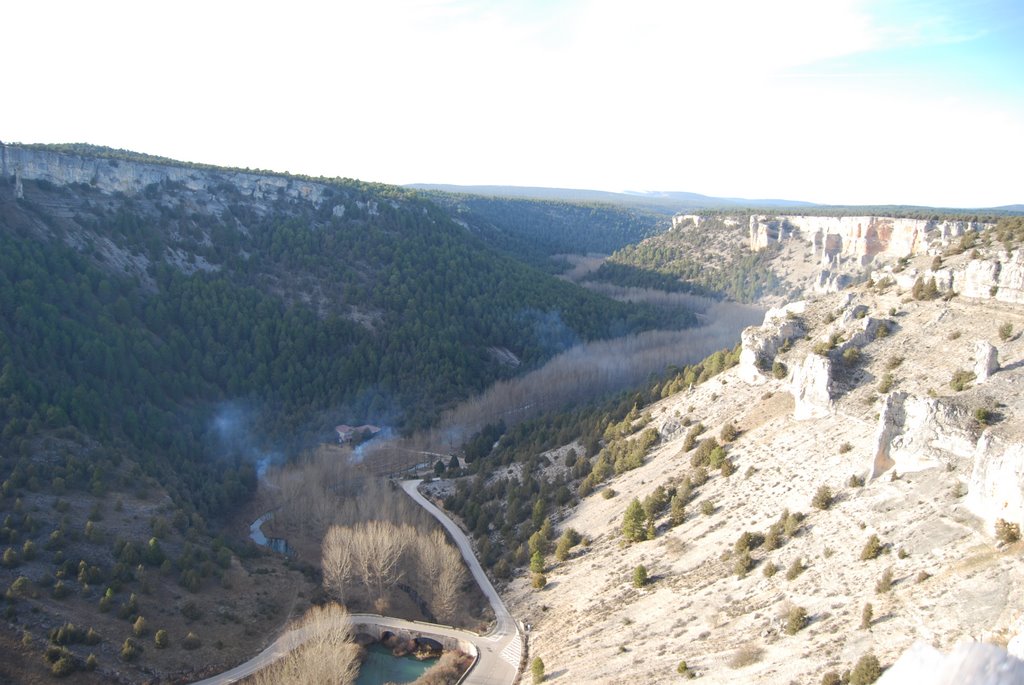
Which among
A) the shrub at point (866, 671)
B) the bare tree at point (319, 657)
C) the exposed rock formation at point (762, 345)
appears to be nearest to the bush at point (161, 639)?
the bare tree at point (319, 657)

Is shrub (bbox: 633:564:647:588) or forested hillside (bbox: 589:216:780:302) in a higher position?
forested hillside (bbox: 589:216:780:302)

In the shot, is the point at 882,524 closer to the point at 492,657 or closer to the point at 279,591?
the point at 492,657

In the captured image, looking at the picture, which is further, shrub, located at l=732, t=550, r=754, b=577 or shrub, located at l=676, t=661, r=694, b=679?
shrub, located at l=732, t=550, r=754, b=577

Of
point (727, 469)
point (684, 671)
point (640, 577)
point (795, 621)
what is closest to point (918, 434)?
point (795, 621)

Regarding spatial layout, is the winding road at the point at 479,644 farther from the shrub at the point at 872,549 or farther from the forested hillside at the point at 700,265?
the forested hillside at the point at 700,265

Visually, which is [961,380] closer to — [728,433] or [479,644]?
[728,433]

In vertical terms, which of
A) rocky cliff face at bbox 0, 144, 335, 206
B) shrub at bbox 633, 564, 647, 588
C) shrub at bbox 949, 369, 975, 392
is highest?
rocky cliff face at bbox 0, 144, 335, 206

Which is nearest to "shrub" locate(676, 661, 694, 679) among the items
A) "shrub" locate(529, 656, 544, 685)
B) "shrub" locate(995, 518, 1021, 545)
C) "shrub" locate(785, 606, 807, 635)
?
"shrub" locate(785, 606, 807, 635)

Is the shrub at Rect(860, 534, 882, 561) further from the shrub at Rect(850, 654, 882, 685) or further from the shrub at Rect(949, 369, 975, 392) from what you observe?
the shrub at Rect(949, 369, 975, 392)
